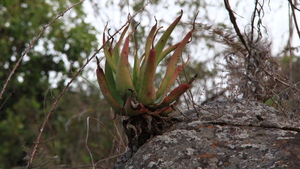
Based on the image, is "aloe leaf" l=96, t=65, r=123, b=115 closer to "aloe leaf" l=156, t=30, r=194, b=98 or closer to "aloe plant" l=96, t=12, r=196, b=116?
"aloe plant" l=96, t=12, r=196, b=116

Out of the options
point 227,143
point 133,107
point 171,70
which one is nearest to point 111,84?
point 133,107

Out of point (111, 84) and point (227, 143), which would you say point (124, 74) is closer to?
point (111, 84)

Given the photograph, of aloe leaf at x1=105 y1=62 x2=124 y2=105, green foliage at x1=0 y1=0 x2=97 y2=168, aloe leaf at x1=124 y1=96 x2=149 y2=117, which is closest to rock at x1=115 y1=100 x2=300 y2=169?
aloe leaf at x1=124 y1=96 x2=149 y2=117

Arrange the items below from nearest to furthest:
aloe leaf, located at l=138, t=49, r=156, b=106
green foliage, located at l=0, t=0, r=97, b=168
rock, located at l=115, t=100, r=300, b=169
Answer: rock, located at l=115, t=100, r=300, b=169, aloe leaf, located at l=138, t=49, r=156, b=106, green foliage, located at l=0, t=0, r=97, b=168

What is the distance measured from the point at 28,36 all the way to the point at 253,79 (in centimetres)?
540

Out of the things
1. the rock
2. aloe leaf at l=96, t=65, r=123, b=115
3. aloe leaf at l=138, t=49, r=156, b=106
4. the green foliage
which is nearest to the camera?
the rock

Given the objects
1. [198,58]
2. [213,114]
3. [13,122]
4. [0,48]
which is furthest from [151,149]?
[0,48]

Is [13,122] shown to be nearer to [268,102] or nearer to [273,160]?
[268,102]

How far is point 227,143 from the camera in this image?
1.83 metres

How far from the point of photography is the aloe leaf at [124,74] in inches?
76.7

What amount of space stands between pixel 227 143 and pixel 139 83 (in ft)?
2.05

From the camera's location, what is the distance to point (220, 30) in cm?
281

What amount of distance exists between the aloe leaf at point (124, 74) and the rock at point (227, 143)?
0.35 m

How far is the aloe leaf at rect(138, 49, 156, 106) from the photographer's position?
1876 mm
